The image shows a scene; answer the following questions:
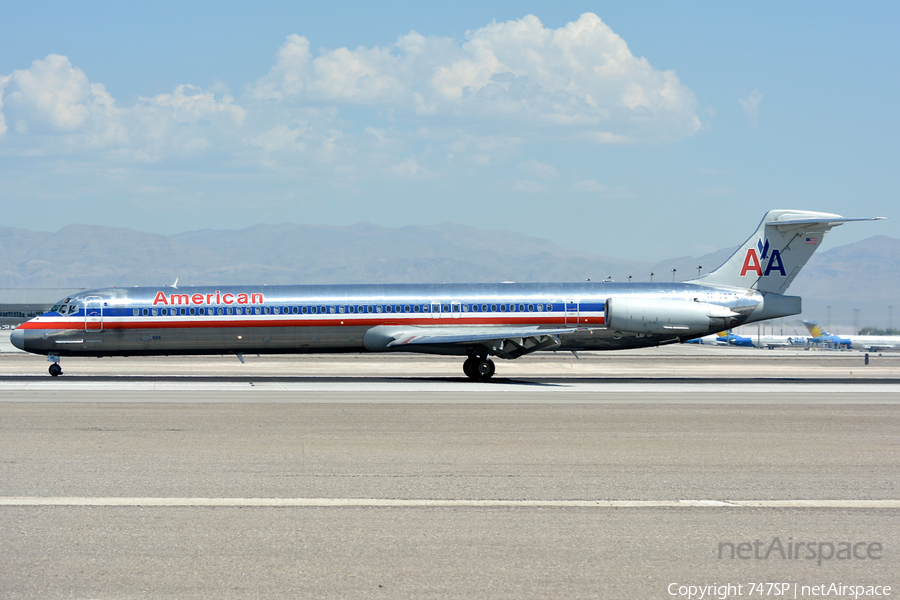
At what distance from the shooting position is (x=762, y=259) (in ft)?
118

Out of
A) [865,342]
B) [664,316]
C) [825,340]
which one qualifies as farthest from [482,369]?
[825,340]

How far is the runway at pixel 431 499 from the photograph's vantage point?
7.40 metres

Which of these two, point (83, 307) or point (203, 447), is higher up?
point (83, 307)

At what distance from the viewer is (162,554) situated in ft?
25.8

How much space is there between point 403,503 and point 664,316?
25362mm

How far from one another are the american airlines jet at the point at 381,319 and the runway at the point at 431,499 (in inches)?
479

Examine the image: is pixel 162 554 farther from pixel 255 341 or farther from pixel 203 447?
pixel 255 341

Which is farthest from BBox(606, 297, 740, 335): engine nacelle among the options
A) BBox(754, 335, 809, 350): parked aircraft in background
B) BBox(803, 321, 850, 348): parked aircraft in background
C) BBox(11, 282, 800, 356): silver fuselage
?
BBox(754, 335, 809, 350): parked aircraft in background

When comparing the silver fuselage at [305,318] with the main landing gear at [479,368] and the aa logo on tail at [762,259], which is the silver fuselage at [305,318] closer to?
the main landing gear at [479,368]

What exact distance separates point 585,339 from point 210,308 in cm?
1584

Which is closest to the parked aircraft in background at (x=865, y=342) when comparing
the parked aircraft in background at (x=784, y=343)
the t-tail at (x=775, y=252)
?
the parked aircraft in background at (x=784, y=343)

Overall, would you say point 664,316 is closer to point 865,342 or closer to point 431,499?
point 431,499

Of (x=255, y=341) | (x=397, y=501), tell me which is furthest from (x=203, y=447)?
(x=255, y=341)

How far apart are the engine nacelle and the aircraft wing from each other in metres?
1.67
